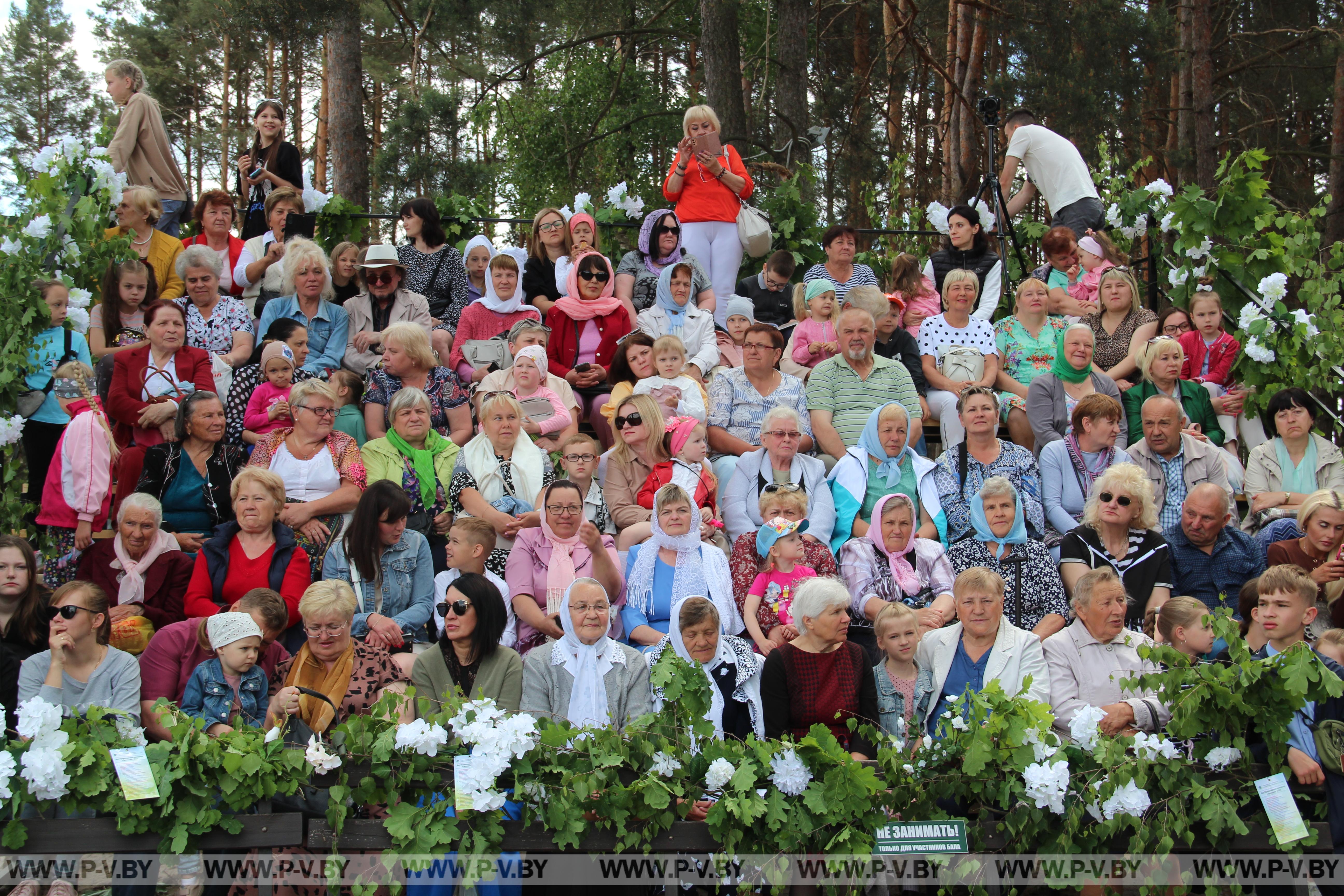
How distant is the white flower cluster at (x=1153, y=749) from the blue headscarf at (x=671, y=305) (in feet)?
14.3

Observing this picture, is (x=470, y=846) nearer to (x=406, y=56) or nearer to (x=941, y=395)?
(x=941, y=395)

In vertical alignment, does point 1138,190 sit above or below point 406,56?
→ below

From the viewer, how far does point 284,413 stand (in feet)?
20.3

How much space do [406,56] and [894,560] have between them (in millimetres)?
16208

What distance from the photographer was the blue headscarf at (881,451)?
6125 millimetres

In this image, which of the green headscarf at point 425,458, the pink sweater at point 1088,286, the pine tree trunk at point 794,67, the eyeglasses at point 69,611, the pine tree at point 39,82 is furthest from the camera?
the pine tree at point 39,82

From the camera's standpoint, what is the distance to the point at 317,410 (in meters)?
5.82

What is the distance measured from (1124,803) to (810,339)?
4296 millimetres

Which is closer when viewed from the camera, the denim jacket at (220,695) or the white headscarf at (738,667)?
the denim jacket at (220,695)

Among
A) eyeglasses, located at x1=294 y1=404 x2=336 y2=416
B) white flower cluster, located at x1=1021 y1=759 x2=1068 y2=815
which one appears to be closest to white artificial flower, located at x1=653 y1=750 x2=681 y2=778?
white flower cluster, located at x1=1021 y1=759 x2=1068 y2=815

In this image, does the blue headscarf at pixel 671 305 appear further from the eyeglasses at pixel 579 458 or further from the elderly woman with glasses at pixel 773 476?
the eyeglasses at pixel 579 458

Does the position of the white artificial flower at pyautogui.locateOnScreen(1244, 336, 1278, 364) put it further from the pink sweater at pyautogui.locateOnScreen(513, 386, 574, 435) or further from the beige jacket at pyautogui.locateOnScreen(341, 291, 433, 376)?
the beige jacket at pyautogui.locateOnScreen(341, 291, 433, 376)

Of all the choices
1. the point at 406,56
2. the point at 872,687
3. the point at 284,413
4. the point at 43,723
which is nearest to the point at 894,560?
the point at 872,687

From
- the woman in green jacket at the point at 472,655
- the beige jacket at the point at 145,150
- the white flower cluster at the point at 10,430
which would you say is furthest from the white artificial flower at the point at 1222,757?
the beige jacket at the point at 145,150
